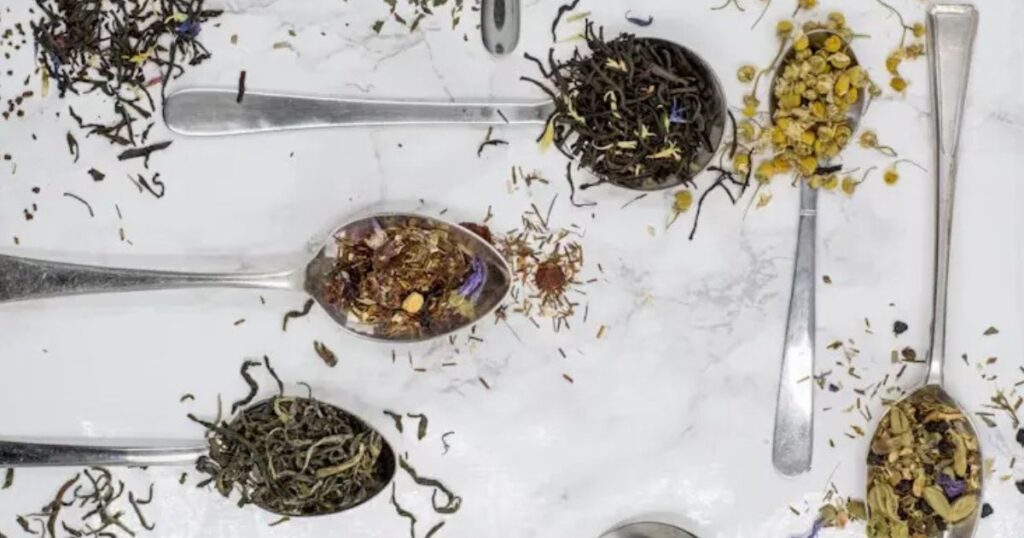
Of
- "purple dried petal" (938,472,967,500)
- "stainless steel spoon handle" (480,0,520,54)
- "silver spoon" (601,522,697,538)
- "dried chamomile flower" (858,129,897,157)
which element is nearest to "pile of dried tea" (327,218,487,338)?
"stainless steel spoon handle" (480,0,520,54)

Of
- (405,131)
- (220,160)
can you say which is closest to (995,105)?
(405,131)

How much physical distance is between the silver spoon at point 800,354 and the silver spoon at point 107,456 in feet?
1.91

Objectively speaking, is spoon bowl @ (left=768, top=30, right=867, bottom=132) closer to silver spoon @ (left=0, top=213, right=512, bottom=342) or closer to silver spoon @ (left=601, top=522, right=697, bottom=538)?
silver spoon @ (left=0, top=213, right=512, bottom=342)

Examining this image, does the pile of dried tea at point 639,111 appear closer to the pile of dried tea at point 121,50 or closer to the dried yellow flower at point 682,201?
the dried yellow flower at point 682,201

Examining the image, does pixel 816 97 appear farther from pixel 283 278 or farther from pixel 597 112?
pixel 283 278

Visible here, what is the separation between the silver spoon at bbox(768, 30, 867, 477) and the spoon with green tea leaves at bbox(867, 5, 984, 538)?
0.36ft

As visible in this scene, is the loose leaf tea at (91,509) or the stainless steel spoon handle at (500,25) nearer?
the stainless steel spoon handle at (500,25)

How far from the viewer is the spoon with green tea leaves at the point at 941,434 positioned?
1368 mm

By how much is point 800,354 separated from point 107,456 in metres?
1.04

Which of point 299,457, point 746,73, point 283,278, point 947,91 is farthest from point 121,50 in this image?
point 947,91

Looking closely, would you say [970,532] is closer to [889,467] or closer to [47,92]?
[889,467]

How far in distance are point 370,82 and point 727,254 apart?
22.9 inches

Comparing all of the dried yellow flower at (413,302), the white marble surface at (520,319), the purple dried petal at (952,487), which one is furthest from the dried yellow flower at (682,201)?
the purple dried petal at (952,487)

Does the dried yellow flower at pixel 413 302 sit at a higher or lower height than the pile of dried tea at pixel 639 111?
lower
